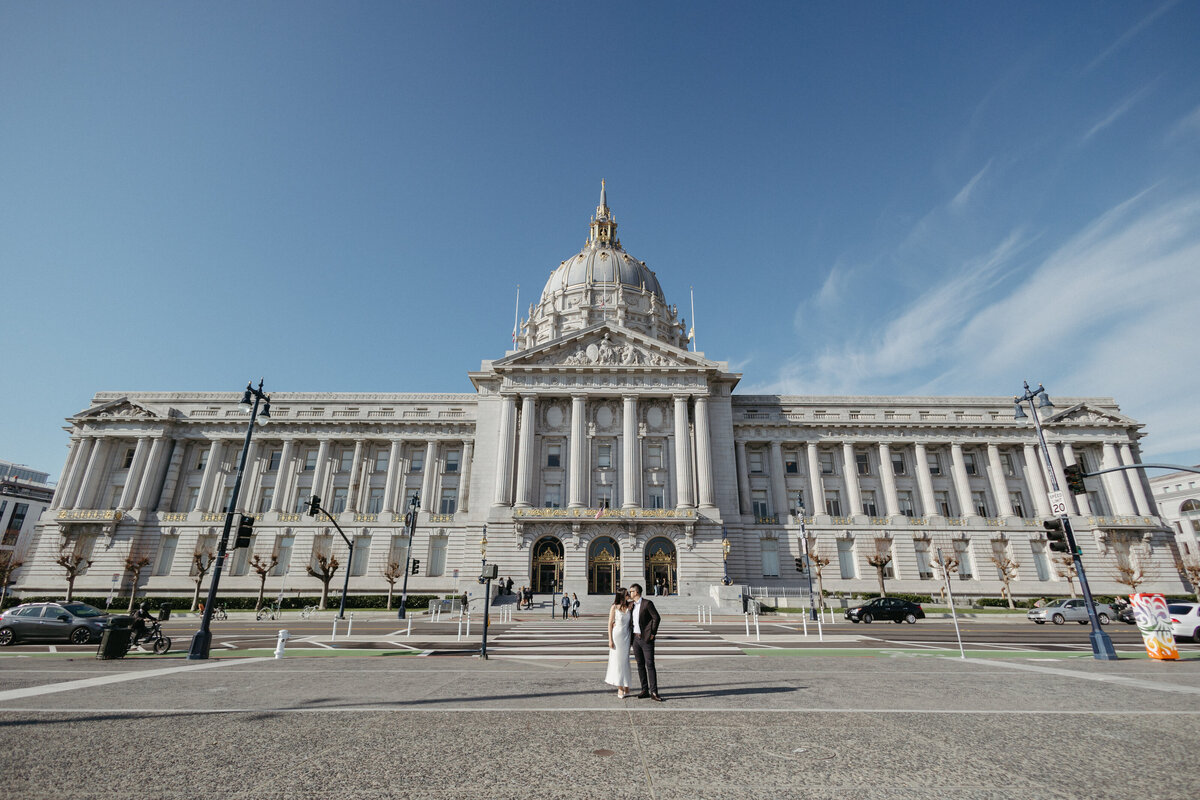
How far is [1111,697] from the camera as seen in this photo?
869 cm

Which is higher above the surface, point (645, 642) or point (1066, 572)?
point (1066, 572)

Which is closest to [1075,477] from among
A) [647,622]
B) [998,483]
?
[647,622]

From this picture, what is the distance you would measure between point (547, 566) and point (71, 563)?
41.5m

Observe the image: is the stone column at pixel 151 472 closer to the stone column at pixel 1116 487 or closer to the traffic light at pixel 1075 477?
the traffic light at pixel 1075 477

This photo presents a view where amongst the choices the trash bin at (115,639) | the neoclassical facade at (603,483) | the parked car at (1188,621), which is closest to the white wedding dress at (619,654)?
the trash bin at (115,639)

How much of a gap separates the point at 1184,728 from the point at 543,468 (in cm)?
4415

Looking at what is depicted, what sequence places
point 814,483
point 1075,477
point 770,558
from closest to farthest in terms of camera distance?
point 1075,477 < point 770,558 < point 814,483

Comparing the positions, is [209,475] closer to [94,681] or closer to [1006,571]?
[94,681]

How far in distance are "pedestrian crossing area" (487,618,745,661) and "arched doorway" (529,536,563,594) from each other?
64.7ft

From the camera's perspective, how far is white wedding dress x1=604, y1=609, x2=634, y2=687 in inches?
339

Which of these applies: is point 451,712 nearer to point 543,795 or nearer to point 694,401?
point 543,795

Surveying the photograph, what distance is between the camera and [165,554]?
164 feet

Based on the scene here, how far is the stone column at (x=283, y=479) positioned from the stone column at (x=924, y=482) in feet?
201

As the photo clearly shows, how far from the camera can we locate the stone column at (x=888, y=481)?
5153cm
